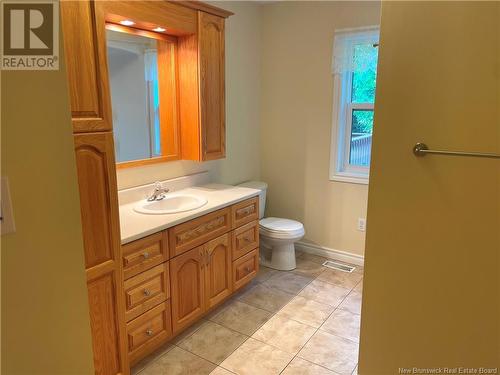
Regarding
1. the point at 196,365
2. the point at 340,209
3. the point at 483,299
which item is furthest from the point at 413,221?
the point at 340,209

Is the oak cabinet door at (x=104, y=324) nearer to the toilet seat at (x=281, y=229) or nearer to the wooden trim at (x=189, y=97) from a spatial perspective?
the wooden trim at (x=189, y=97)

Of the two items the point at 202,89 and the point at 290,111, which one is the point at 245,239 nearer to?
the point at 202,89

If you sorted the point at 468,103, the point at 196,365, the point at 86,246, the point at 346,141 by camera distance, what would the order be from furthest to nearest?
the point at 346,141 < the point at 196,365 < the point at 86,246 < the point at 468,103

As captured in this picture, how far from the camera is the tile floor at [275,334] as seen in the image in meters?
2.17

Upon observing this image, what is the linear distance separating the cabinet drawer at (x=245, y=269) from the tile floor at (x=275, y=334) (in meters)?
0.15

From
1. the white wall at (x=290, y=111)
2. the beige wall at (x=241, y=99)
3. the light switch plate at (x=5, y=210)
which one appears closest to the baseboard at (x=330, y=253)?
the white wall at (x=290, y=111)

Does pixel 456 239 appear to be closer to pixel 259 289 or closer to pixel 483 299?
pixel 483 299

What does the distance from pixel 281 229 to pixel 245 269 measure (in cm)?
55

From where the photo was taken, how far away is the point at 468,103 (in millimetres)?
1336

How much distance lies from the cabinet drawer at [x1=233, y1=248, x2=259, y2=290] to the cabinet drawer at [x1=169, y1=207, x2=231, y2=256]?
0.35 m

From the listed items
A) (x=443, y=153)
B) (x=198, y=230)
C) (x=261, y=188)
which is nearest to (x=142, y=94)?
(x=198, y=230)

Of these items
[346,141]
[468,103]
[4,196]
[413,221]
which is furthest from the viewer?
[346,141]

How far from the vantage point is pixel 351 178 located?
3422 mm

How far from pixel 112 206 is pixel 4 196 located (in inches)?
37.1
